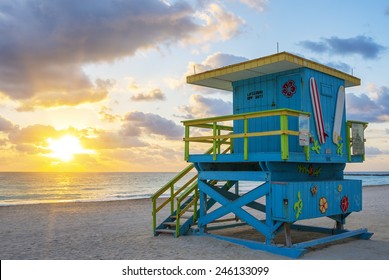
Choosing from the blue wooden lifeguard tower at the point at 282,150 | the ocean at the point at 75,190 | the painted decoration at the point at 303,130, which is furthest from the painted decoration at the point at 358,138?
the ocean at the point at 75,190

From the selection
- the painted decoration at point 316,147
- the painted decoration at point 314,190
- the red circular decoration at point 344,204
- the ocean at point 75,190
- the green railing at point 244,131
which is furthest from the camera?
the ocean at point 75,190

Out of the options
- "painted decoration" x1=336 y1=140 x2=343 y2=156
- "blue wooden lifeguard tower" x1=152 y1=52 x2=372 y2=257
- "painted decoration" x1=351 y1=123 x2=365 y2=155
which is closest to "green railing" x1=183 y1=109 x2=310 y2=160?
"blue wooden lifeguard tower" x1=152 y1=52 x2=372 y2=257

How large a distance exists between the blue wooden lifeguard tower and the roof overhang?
1.0 inches

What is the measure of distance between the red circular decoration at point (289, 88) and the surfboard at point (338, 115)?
1698mm

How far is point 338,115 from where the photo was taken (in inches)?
426

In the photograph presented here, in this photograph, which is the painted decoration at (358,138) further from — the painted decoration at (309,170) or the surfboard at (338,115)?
the painted decoration at (309,170)

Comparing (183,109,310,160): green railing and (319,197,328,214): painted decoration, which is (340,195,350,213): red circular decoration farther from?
(183,109,310,160): green railing

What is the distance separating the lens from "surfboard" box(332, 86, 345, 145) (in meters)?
10.6

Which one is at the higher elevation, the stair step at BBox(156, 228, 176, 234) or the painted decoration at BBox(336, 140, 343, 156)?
the painted decoration at BBox(336, 140, 343, 156)

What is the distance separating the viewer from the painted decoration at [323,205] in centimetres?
952

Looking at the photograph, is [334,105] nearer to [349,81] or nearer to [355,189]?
[349,81]

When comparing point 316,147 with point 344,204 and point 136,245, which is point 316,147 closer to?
point 344,204

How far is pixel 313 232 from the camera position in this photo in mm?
11688

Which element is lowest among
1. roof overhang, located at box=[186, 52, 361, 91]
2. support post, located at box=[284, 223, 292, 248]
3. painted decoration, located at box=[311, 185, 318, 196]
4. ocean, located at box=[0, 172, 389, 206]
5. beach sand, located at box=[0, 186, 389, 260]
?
ocean, located at box=[0, 172, 389, 206]
